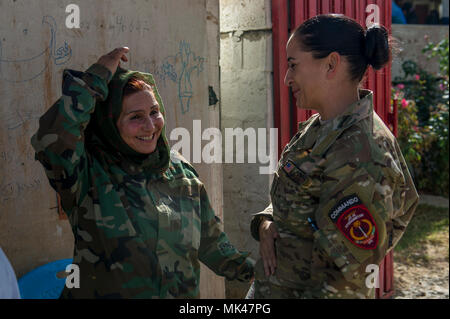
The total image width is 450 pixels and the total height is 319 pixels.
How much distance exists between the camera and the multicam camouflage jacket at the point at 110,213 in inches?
74.9

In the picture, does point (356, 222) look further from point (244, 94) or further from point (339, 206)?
point (244, 94)

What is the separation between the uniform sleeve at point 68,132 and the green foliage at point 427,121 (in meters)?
6.25

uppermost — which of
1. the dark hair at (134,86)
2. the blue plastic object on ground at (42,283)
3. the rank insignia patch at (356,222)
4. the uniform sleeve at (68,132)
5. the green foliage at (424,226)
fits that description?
the dark hair at (134,86)

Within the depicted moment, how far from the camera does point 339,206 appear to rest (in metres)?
1.82

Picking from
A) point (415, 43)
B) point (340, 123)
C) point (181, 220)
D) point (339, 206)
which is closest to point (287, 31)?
point (340, 123)

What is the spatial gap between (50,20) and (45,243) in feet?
4.10

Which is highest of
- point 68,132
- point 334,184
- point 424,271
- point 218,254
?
point 68,132

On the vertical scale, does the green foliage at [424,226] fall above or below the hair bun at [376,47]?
below

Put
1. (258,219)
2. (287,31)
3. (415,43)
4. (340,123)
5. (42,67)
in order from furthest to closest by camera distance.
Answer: (415,43), (287,31), (42,67), (258,219), (340,123)

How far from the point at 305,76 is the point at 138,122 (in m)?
0.72

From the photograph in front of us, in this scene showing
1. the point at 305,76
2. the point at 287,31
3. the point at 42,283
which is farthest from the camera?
the point at 287,31

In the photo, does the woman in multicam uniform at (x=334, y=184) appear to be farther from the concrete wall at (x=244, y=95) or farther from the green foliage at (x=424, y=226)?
the green foliage at (x=424, y=226)

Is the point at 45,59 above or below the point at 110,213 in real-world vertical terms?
above

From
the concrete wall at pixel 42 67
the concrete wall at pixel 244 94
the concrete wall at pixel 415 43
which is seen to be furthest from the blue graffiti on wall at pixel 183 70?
the concrete wall at pixel 415 43
